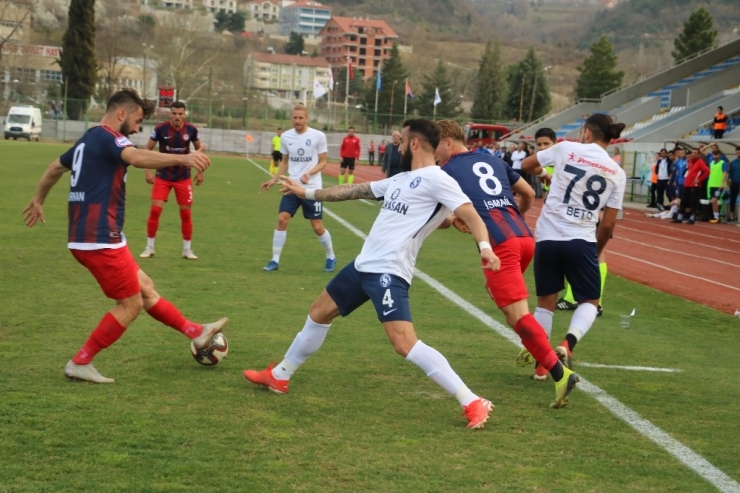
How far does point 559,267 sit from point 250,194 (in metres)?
20.1

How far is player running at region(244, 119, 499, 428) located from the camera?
18.3 feet

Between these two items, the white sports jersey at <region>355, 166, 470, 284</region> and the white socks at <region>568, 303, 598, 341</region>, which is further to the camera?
the white socks at <region>568, 303, 598, 341</region>

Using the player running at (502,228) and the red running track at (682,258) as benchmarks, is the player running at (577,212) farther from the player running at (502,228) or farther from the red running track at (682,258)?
the red running track at (682,258)

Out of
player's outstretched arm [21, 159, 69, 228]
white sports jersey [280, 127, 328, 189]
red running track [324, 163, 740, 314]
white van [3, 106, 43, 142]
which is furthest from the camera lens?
white van [3, 106, 43, 142]

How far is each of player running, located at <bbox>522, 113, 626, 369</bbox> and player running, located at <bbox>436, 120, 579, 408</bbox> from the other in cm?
49

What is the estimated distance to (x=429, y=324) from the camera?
8.84 metres

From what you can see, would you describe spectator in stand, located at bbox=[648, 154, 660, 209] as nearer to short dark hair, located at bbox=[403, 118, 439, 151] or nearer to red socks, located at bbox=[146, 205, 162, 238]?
red socks, located at bbox=[146, 205, 162, 238]

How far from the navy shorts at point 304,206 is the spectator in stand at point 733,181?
16258 mm

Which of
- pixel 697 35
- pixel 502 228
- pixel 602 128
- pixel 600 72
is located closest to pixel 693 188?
pixel 602 128

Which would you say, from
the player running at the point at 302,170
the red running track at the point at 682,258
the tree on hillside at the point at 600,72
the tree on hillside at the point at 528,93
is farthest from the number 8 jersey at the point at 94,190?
the tree on hillside at the point at 600,72

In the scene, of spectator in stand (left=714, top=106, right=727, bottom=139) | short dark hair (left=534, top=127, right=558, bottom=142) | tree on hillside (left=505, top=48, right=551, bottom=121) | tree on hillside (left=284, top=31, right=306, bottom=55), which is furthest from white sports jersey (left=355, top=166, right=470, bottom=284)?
tree on hillside (left=284, top=31, right=306, bottom=55)

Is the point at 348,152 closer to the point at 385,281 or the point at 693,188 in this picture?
the point at 693,188

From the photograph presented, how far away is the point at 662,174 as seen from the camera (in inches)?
Answer: 1137

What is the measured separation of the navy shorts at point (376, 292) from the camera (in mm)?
5590
